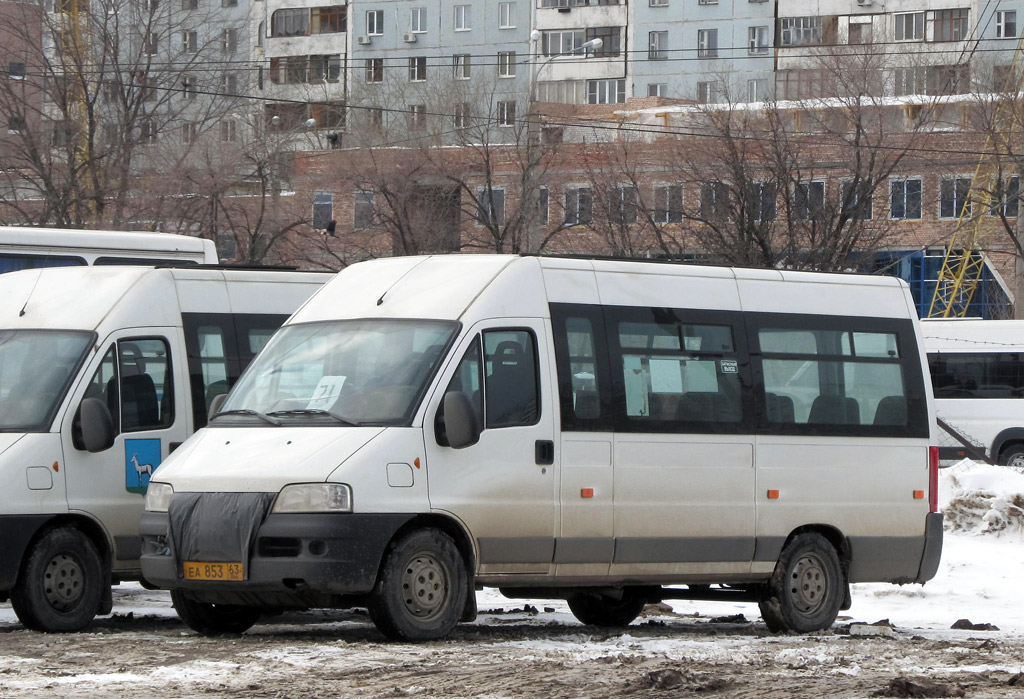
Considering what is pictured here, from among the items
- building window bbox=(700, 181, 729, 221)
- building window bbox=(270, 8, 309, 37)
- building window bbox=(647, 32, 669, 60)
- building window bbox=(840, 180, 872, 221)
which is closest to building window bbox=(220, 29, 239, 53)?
building window bbox=(700, 181, 729, 221)

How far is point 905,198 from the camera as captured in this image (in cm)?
4388

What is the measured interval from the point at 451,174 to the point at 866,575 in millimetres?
36604

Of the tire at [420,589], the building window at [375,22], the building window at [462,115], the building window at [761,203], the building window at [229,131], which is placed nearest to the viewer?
the tire at [420,589]

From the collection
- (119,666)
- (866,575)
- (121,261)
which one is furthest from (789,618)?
(121,261)

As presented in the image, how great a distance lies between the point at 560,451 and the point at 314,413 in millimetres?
1631

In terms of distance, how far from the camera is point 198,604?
1161 centimetres

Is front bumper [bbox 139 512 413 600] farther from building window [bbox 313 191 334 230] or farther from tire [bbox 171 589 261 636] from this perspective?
building window [bbox 313 191 334 230]

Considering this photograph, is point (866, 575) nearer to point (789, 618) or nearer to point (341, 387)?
point (789, 618)

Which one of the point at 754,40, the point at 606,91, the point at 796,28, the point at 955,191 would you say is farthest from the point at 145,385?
the point at 606,91

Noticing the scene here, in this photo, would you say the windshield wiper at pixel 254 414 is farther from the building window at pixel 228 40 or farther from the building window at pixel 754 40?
the building window at pixel 754 40

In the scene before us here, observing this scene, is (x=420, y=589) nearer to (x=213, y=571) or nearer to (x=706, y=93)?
(x=213, y=571)

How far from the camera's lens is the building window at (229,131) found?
151 ft

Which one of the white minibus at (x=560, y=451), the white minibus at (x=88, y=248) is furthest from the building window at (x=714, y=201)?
the white minibus at (x=560, y=451)

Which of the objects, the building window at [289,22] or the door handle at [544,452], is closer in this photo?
the door handle at [544,452]
